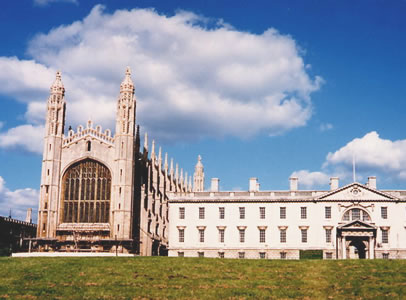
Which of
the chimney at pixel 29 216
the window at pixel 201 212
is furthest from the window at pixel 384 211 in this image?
the chimney at pixel 29 216

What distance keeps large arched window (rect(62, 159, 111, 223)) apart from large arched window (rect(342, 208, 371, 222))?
25974mm

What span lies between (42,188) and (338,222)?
32.7m

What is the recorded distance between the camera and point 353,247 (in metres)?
67.2

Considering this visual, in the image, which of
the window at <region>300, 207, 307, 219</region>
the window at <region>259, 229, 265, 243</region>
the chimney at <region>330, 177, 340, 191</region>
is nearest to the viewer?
the window at <region>300, 207, 307, 219</region>

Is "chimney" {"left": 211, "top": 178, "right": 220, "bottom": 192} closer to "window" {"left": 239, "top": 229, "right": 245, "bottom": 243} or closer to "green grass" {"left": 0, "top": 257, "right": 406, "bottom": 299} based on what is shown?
"window" {"left": 239, "top": 229, "right": 245, "bottom": 243}

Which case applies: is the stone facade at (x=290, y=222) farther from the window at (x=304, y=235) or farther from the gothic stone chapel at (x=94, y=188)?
the gothic stone chapel at (x=94, y=188)

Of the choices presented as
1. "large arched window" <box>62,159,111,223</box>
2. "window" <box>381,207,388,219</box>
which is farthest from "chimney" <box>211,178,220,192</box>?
"window" <box>381,207,388,219</box>

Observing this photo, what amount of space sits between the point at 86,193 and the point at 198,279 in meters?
34.0

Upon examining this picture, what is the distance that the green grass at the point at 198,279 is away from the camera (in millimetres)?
30438

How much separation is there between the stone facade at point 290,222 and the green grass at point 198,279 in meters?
21.5

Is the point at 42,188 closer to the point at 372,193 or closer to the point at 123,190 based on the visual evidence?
the point at 123,190

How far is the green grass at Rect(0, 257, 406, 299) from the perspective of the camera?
30.4 metres

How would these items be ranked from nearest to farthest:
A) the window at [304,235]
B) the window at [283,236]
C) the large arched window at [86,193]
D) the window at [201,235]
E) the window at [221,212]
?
the window at [304,235], the window at [283,236], the window at [201,235], the window at [221,212], the large arched window at [86,193]

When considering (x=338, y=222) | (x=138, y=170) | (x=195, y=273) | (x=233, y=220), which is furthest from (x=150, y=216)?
(x=195, y=273)
